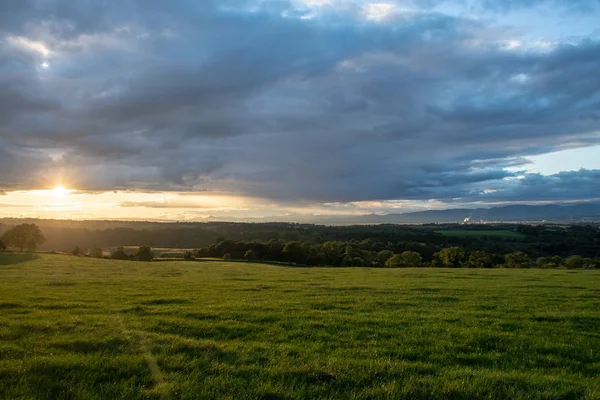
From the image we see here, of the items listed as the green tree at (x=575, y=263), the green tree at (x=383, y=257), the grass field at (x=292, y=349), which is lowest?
the green tree at (x=383, y=257)

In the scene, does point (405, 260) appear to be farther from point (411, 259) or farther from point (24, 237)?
point (24, 237)

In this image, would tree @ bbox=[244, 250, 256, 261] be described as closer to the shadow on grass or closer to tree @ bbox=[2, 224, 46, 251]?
the shadow on grass

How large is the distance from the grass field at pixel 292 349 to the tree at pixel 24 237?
11109cm

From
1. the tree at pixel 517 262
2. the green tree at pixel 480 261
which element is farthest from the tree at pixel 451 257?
the tree at pixel 517 262

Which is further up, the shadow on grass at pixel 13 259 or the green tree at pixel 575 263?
the shadow on grass at pixel 13 259

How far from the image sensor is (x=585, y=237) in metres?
180

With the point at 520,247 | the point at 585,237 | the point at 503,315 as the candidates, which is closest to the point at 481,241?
the point at 520,247

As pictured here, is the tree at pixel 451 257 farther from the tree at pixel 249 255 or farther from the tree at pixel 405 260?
the tree at pixel 249 255

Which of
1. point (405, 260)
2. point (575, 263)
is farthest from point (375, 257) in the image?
point (575, 263)

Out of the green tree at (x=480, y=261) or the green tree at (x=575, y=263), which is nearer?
the green tree at (x=575, y=263)

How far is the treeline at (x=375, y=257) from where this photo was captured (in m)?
91.2

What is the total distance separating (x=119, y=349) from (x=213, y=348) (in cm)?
233

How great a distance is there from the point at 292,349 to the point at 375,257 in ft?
329

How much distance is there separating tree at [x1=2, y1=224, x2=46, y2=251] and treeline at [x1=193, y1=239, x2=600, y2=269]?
143ft
